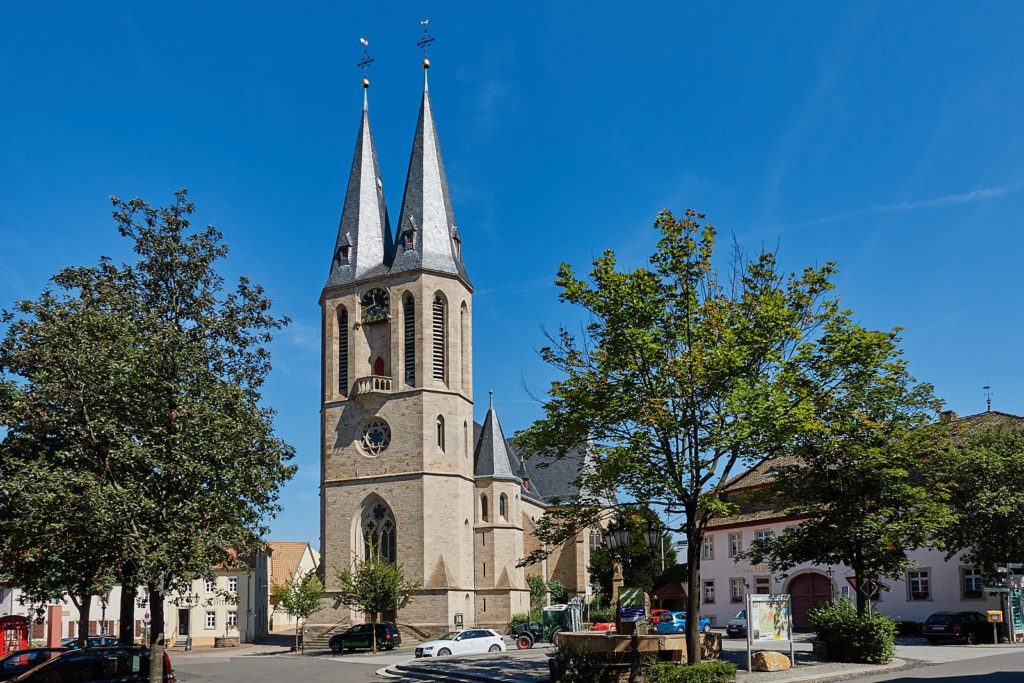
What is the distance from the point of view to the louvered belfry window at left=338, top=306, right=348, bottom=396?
5662 cm

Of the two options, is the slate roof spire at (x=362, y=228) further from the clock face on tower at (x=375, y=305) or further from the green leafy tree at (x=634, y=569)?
the green leafy tree at (x=634, y=569)

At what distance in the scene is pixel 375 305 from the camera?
2232 inches

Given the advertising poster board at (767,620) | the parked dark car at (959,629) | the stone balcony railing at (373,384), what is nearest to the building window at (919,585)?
the parked dark car at (959,629)

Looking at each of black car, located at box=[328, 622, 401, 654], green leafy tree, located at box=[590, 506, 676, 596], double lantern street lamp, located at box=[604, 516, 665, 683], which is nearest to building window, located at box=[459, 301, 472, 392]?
green leafy tree, located at box=[590, 506, 676, 596]

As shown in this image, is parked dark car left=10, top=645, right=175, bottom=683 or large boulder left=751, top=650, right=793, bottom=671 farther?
large boulder left=751, top=650, right=793, bottom=671

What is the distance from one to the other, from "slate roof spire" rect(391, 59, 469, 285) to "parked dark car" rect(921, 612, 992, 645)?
1299 inches

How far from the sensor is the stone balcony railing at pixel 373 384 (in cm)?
5447

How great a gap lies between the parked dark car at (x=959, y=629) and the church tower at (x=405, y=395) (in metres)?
26.2

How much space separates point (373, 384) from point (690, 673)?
3816 cm

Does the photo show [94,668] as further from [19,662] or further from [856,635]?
[856,635]

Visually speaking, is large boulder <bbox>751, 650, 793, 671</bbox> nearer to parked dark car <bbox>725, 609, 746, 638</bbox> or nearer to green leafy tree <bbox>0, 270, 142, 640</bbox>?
green leafy tree <bbox>0, 270, 142, 640</bbox>

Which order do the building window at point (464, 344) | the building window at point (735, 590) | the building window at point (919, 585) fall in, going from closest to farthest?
the building window at point (919, 585) < the building window at point (735, 590) < the building window at point (464, 344)

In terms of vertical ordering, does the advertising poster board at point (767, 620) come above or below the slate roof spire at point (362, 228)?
below

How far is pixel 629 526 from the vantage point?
20.4 m
